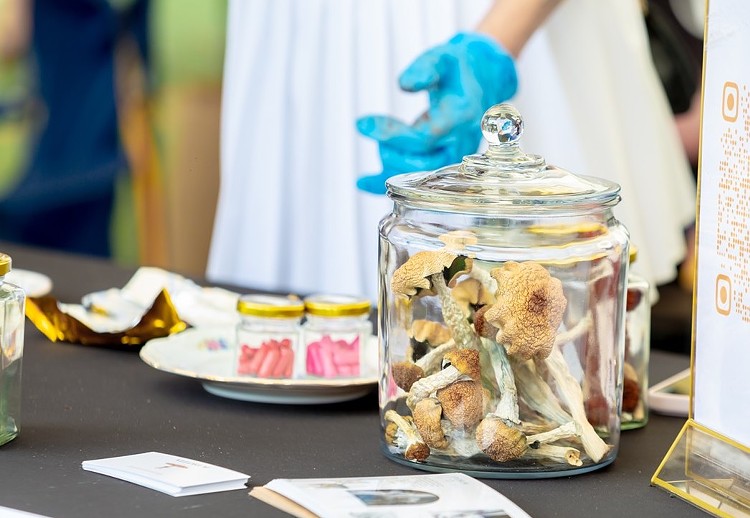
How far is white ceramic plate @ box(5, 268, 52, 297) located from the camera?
1.21 meters

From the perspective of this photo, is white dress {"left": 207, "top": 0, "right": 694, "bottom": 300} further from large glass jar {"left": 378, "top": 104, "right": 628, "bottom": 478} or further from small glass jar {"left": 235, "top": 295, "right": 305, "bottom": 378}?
large glass jar {"left": 378, "top": 104, "right": 628, "bottom": 478}

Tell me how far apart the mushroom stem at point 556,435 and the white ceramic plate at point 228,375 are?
201mm

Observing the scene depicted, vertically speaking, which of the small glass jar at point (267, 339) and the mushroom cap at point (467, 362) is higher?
the mushroom cap at point (467, 362)

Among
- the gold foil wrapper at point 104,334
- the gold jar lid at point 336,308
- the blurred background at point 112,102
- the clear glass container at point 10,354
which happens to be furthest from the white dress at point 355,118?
the blurred background at point 112,102

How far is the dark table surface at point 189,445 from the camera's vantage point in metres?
0.64

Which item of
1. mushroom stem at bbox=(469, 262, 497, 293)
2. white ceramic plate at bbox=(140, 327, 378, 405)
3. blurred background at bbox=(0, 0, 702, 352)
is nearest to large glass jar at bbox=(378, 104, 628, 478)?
mushroom stem at bbox=(469, 262, 497, 293)

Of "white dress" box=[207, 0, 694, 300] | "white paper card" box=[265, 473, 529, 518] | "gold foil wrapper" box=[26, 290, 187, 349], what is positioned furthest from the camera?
"white dress" box=[207, 0, 694, 300]

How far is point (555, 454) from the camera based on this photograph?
70cm

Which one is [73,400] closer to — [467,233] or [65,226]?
[467,233]

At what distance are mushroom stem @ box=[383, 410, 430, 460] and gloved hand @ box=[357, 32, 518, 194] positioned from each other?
17.1 inches

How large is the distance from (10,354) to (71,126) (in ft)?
8.49

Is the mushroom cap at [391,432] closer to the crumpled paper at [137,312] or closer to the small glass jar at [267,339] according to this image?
the small glass jar at [267,339]

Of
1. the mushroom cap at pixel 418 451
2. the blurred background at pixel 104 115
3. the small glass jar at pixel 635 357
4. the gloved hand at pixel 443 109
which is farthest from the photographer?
the blurred background at pixel 104 115

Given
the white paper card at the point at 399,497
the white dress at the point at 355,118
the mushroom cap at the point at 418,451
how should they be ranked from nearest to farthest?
the white paper card at the point at 399,497, the mushroom cap at the point at 418,451, the white dress at the point at 355,118
